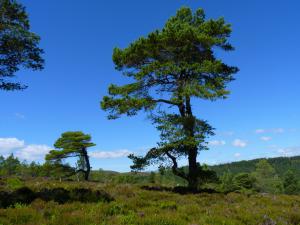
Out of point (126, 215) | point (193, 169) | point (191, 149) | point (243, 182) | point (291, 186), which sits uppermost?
point (191, 149)

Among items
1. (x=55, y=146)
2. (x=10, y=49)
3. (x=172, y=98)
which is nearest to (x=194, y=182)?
(x=172, y=98)

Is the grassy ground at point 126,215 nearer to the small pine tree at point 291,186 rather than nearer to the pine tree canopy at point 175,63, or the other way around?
the pine tree canopy at point 175,63

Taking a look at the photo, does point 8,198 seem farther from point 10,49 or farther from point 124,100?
point 124,100

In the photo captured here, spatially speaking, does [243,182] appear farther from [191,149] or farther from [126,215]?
[126,215]

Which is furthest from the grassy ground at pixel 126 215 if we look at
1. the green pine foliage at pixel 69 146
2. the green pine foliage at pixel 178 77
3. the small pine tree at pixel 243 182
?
the small pine tree at pixel 243 182

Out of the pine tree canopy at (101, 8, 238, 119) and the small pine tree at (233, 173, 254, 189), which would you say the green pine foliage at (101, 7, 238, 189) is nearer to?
the pine tree canopy at (101, 8, 238, 119)

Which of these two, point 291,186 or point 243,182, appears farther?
point 243,182

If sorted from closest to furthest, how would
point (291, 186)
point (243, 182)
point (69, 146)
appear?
point (69, 146) < point (291, 186) < point (243, 182)

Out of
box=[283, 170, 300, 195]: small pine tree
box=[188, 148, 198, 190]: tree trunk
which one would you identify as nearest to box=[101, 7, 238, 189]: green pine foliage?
box=[188, 148, 198, 190]: tree trunk

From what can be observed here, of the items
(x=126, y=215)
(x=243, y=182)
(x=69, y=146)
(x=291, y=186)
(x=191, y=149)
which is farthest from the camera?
(x=243, y=182)

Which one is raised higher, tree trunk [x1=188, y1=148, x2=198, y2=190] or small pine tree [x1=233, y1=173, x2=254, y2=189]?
tree trunk [x1=188, y1=148, x2=198, y2=190]

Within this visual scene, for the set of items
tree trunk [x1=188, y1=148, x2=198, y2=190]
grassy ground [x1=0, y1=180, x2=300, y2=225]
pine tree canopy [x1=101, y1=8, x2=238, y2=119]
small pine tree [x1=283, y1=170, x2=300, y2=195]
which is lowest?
small pine tree [x1=283, y1=170, x2=300, y2=195]

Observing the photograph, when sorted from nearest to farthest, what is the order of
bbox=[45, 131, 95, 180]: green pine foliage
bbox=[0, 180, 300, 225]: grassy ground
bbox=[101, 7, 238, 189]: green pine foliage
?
bbox=[0, 180, 300, 225]: grassy ground
bbox=[101, 7, 238, 189]: green pine foliage
bbox=[45, 131, 95, 180]: green pine foliage

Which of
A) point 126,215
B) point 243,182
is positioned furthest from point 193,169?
point 243,182
